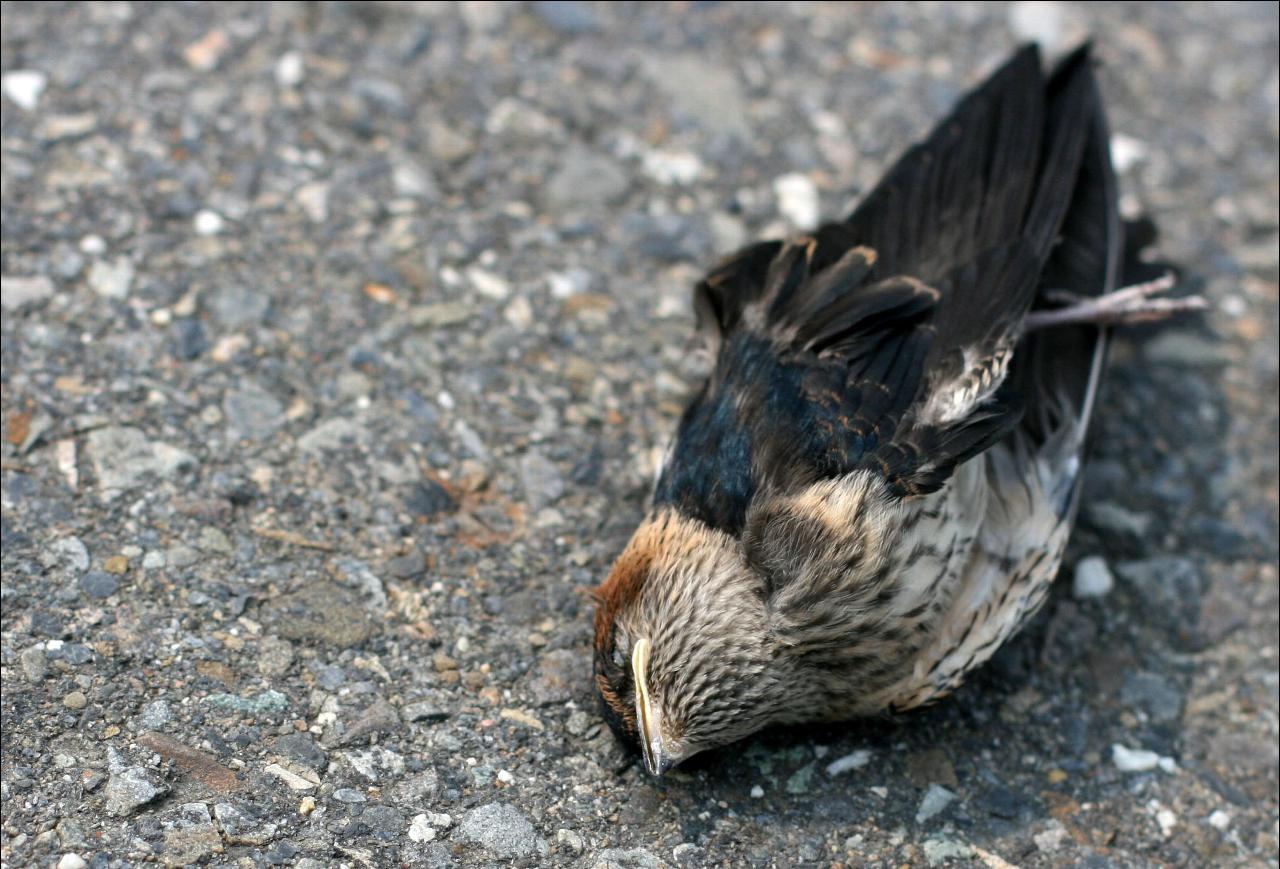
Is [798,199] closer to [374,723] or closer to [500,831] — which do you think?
[374,723]

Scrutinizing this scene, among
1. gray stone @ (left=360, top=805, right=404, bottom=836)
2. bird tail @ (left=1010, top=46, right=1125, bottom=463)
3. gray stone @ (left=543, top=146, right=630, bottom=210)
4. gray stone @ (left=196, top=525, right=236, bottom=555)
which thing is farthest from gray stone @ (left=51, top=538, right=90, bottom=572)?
bird tail @ (left=1010, top=46, right=1125, bottom=463)

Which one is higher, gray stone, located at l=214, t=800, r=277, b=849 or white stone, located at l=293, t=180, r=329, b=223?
white stone, located at l=293, t=180, r=329, b=223

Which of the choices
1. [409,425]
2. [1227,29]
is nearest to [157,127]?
[409,425]

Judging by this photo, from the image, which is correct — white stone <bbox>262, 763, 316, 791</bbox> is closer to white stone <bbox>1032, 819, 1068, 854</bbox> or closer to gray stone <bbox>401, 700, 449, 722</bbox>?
gray stone <bbox>401, 700, 449, 722</bbox>

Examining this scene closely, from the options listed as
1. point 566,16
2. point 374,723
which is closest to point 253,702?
point 374,723

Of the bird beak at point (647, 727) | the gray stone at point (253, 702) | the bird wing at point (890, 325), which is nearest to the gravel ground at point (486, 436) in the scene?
the gray stone at point (253, 702)
